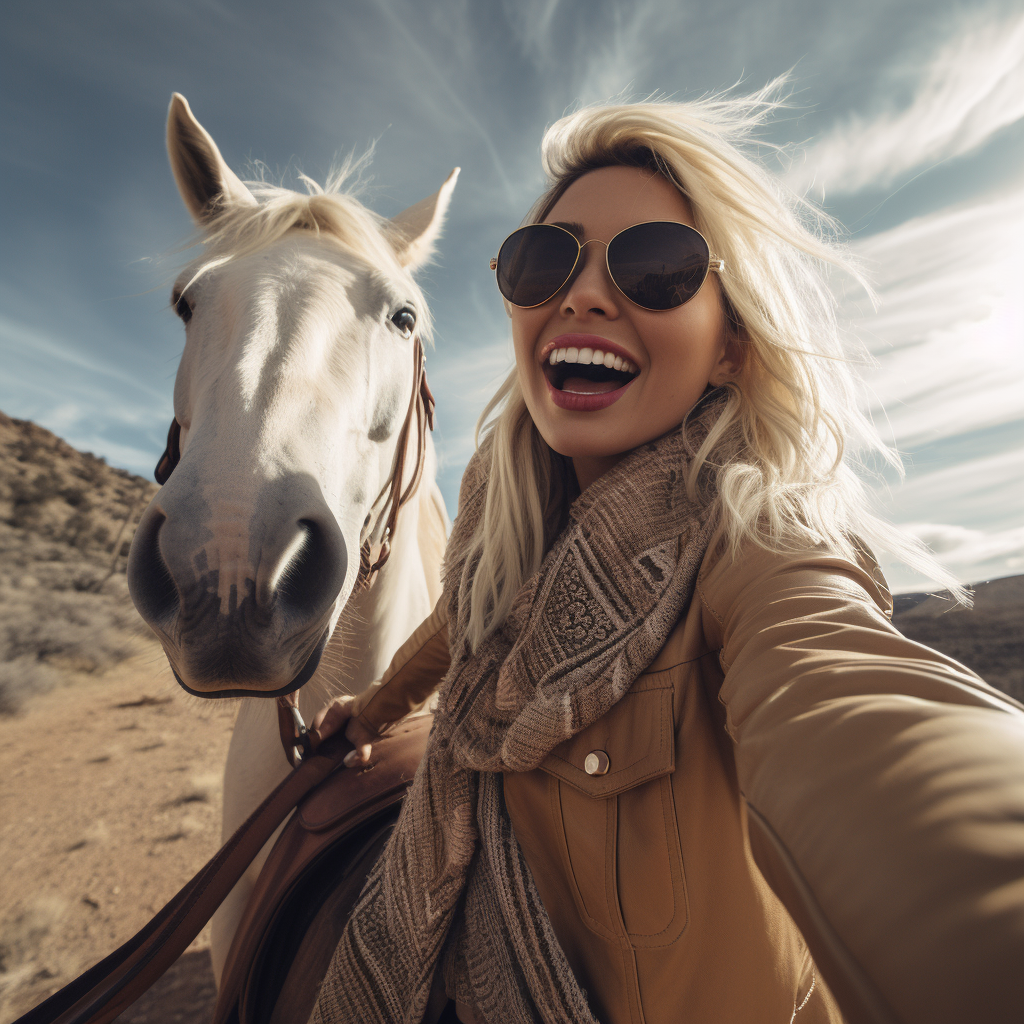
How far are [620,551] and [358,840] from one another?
121cm

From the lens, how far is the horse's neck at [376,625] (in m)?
1.89

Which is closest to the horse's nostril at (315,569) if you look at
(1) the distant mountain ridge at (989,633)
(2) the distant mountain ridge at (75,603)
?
(2) the distant mountain ridge at (75,603)

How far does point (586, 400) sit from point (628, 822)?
2.68 ft

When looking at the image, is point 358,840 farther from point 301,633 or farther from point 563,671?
→ point 563,671

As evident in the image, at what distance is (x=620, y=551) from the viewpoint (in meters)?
1.01

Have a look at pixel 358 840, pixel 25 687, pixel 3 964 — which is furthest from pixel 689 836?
pixel 25 687

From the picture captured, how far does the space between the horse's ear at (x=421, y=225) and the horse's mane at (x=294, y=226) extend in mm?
171

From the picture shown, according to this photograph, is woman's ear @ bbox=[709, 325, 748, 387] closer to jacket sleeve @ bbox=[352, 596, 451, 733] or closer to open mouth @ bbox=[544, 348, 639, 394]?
open mouth @ bbox=[544, 348, 639, 394]

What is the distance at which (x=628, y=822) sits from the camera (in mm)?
801

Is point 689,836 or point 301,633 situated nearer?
point 689,836

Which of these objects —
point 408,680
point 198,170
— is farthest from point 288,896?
point 198,170

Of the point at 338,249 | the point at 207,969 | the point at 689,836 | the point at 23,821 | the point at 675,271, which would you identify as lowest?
the point at 207,969

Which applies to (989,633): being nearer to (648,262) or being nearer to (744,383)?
(744,383)

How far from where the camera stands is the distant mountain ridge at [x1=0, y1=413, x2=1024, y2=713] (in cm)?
802
